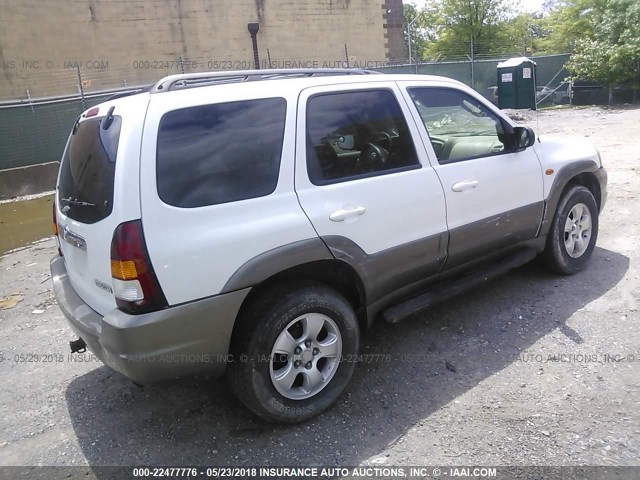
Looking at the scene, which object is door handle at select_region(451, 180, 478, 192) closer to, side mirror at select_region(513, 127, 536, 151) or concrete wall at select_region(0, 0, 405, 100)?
side mirror at select_region(513, 127, 536, 151)

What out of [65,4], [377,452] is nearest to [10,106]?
[65,4]

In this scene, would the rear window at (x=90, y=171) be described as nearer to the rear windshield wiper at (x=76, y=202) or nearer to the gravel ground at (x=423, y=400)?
the rear windshield wiper at (x=76, y=202)

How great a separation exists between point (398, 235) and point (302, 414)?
1.20 metres

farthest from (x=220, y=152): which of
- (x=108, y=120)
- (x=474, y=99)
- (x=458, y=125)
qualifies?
(x=458, y=125)

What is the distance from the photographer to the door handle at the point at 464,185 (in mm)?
3432

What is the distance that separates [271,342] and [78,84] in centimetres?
1410

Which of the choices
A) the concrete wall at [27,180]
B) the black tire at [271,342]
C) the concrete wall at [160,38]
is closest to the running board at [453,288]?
the black tire at [271,342]

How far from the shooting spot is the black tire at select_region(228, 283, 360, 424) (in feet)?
8.62

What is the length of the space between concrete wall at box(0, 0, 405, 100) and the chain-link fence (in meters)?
0.06

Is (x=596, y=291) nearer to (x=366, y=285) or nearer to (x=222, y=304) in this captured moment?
(x=366, y=285)

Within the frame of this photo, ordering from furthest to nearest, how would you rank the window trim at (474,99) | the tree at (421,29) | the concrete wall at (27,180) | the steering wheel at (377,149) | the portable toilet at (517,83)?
the tree at (421,29) < the portable toilet at (517,83) < the concrete wall at (27,180) < the window trim at (474,99) < the steering wheel at (377,149)

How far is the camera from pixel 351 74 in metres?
3.36

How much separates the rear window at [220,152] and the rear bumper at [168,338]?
521mm

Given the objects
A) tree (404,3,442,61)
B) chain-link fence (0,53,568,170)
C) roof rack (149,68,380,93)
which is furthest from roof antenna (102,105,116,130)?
tree (404,3,442,61)
